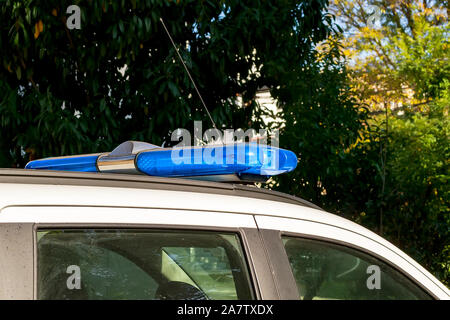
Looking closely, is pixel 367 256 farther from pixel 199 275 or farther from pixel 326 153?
pixel 326 153

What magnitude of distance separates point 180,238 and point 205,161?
29 centimetres

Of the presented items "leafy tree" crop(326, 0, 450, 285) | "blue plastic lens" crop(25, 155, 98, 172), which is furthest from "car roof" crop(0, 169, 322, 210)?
"leafy tree" crop(326, 0, 450, 285)

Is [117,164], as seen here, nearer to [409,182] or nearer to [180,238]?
[180,238]

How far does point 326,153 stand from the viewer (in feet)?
19.7

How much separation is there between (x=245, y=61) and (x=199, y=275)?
4.52 metres

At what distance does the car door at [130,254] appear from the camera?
1.31 metres

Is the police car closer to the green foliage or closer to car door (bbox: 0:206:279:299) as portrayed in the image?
car door (bbox: 0:206:279:299)

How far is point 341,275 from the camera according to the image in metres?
1.90

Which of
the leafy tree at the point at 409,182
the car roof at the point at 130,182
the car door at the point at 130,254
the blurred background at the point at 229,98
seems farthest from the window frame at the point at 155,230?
the leafy tree at the point at 409,182

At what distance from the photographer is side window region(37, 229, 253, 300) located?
1408 mm

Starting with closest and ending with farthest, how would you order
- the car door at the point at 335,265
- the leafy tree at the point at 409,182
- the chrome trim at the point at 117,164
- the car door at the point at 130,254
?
the car door at the point at 130,254
the car door at the point at 335,265
the chrome trim at the point at 117,164
the leafy tree at the point at 409,182

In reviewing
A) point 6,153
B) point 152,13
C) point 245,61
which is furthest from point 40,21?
point 245,61

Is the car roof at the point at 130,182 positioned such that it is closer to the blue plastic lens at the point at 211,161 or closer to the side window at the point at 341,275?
the blue plastic lens at the point at 211,161

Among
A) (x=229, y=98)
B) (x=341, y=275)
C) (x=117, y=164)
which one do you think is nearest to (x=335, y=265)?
(x=341, y=275)
